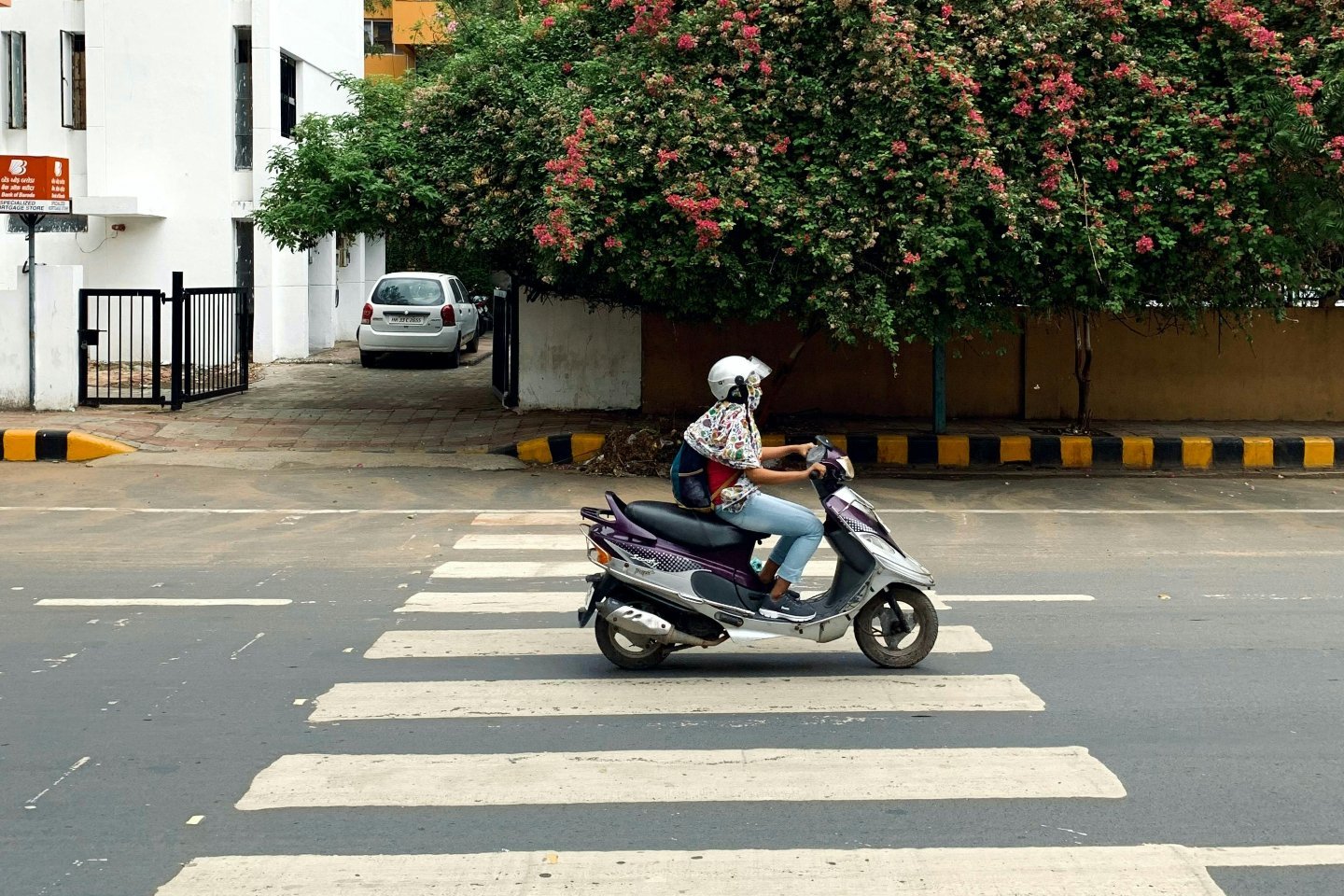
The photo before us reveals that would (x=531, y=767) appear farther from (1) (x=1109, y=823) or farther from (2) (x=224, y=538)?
(2) (x=224, y=538)

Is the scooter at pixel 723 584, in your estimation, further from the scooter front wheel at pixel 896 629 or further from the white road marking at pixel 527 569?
the white road marking at pixel 527 569

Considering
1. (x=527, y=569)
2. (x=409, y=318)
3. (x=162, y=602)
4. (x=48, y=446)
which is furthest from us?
(x=409, y=318)

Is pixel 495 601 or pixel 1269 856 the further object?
pixel 495 601

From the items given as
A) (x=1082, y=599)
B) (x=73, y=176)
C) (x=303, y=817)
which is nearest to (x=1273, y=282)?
(x=1082, y=599)

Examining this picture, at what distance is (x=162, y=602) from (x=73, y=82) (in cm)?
1786

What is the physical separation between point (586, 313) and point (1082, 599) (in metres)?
10.2

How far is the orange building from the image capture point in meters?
45.6

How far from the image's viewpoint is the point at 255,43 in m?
23.1

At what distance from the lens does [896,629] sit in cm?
703

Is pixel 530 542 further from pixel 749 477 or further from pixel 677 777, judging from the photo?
pixel 677 777

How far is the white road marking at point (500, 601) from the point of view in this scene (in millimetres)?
8297

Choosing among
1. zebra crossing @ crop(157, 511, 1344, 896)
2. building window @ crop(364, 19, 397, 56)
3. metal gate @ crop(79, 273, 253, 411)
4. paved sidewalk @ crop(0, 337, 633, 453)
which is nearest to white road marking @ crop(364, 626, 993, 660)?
zebra crossing @ crop(157, 511, 1344, 896)

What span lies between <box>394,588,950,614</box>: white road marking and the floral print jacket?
1.66 metres

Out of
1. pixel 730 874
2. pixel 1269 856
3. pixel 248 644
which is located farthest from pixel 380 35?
pixel 1269 856
